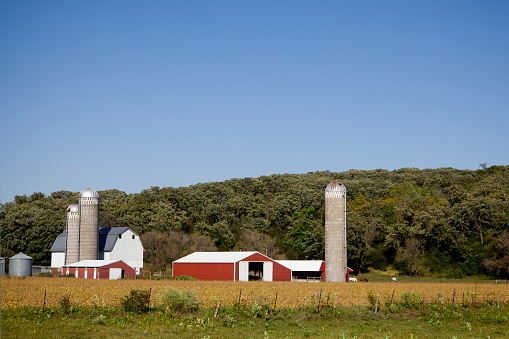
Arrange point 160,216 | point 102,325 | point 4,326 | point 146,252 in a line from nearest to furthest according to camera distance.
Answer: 1. point 4,326
2. point 102,325
3. point 146,252
4. point 160,216

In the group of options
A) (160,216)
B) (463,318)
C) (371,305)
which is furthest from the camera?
(160,216)

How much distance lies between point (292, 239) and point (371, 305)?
208 ft

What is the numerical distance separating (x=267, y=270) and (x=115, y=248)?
885 inches

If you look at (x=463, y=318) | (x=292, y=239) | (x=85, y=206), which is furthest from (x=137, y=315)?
(x=292, y=239)

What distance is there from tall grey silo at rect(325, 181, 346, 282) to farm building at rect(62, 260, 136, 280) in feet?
79.0

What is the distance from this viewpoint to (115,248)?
244ft

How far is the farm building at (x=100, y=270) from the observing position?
6278cm

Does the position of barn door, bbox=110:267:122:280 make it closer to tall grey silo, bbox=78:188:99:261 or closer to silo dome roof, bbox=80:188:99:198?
tall grey silo, bbox=78:188:99:261

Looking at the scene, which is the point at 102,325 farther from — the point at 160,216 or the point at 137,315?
the point at 160,216

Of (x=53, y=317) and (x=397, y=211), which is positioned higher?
(x=397, y=211)

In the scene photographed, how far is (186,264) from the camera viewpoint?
213ft

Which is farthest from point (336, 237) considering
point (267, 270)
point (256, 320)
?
point (256, 320)

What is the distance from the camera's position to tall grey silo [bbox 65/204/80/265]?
230 ft

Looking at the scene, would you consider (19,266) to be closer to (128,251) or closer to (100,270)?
(100,270)
